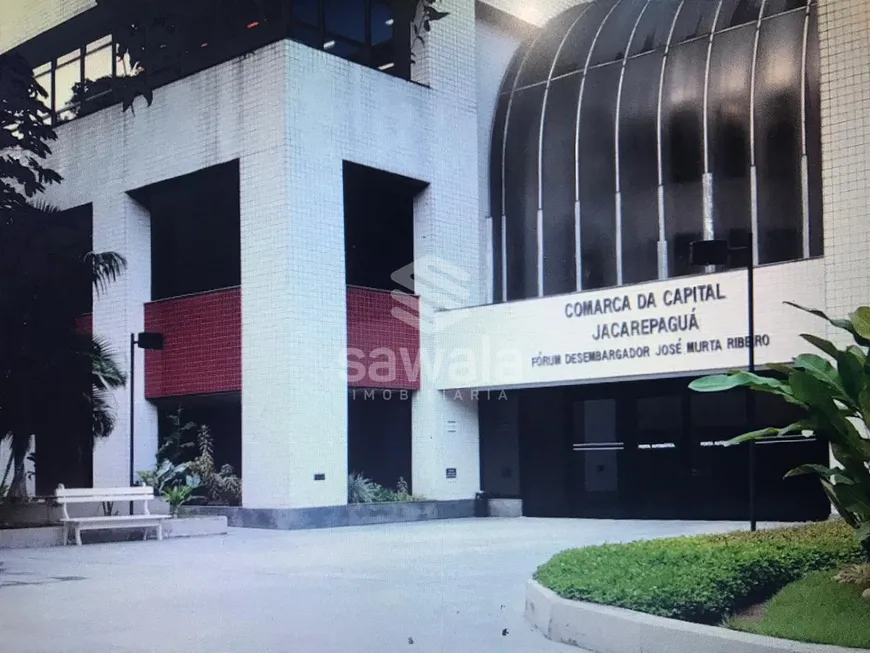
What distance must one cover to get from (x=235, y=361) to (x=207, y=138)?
4.66m

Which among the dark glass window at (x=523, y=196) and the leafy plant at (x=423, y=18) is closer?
the leafy plant at (x=423, y=18)

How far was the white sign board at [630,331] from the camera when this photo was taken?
60.9 ft

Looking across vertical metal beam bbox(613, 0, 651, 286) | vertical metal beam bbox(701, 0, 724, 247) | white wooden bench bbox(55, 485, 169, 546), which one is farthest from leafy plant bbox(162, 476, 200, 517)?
vertical metal beam bbox(701, 0, 724, 247)

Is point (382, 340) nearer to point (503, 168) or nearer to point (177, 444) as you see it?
point (177, 444)

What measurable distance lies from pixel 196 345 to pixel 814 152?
12.8 metres

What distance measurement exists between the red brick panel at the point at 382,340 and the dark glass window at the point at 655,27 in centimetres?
→ 730

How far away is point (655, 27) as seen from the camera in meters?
24.0

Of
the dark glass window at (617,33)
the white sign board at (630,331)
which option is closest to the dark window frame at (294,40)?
the dark glass window at (617,33)

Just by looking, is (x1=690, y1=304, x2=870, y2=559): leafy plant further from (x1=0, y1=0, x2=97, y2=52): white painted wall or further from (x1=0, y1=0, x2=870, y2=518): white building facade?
(x1=0, y1=0, x2=97, y2=52): white painted wall

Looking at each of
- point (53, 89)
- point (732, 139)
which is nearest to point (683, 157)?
point (732, 139)

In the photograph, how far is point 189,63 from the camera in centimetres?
2439

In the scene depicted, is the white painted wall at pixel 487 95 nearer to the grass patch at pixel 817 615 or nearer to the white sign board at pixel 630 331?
the white sign board at pixel 630 331

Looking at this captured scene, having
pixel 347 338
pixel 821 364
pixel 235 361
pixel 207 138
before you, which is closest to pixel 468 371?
pixel 347 338

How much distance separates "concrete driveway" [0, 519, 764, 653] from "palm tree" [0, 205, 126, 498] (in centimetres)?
422
